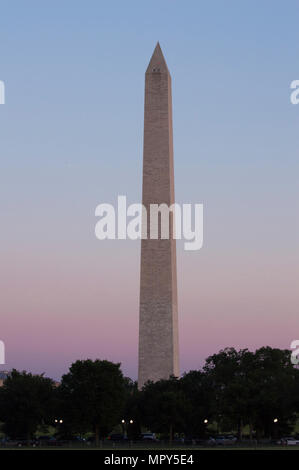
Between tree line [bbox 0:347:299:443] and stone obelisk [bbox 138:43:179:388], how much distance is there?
122 inches

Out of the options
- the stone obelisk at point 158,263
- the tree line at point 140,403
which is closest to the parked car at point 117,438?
the tree line at point 140,403

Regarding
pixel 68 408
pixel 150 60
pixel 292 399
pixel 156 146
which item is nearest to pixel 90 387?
pixel 68 408

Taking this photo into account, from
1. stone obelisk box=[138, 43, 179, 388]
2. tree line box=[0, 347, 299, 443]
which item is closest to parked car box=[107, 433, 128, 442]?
tree line box=[0, 347, 299, 443]

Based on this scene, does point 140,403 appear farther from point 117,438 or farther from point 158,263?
point 158,263

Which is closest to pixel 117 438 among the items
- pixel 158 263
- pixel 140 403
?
pixel 140 403

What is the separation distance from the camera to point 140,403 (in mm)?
87000

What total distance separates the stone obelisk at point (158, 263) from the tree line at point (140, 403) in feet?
10.1

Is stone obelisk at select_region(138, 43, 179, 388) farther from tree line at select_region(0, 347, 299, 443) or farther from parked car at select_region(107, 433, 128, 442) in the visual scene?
parked car at select_region(107, 433, 128, 442)

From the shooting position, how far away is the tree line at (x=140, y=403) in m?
80.4

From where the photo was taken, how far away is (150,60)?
314 feet

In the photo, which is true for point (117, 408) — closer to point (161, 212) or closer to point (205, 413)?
point (205, 413)

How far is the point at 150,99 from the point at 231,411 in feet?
98.1

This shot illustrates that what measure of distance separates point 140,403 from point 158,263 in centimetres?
1291
